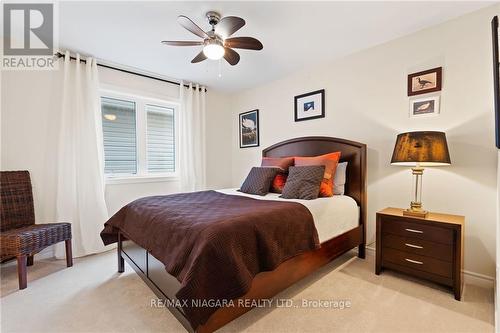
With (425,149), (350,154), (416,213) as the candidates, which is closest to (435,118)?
(425,149)

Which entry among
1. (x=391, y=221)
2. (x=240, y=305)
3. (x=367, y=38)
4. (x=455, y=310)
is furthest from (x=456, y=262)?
(x=367, y=38)

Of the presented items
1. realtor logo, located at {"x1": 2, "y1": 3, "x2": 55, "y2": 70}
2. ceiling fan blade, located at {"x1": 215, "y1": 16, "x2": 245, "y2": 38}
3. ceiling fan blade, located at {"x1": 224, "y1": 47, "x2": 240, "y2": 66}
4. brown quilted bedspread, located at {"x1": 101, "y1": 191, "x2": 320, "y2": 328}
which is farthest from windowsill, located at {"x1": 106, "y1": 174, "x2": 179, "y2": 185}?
ceiling fan blade, located at {"x1": 215, "y1": 16, "x2": 245, "y2": 38}

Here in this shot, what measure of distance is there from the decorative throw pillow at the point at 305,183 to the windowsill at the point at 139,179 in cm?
211

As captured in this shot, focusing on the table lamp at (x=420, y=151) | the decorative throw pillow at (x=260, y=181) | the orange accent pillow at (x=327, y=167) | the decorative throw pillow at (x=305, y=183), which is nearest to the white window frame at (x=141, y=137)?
the decorative throw pillow at (x=260, y=181)

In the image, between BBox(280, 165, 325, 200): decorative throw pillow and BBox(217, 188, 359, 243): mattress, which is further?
BBox(280, 165, 325, 200): decorative throw pillow

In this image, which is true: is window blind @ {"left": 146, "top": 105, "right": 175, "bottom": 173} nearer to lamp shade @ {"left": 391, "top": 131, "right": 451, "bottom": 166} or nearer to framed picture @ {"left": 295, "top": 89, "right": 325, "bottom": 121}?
framed picture @ {"left": 295, "top": 89, "right": 325, "bottom": 121}

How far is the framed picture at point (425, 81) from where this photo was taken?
2279mm

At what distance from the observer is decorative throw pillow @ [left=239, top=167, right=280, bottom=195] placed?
9.55ft

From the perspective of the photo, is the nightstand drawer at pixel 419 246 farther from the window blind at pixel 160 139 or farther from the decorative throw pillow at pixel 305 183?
the window blind at pixel 160 139

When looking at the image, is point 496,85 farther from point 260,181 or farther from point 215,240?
point 260,181

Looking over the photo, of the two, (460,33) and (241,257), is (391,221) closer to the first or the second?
(241,257)

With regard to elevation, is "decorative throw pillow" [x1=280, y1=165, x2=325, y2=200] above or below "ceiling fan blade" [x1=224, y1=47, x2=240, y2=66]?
below

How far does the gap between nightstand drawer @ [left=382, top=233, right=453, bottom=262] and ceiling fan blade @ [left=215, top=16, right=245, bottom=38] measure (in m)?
2.32

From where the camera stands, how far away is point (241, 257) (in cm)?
142
